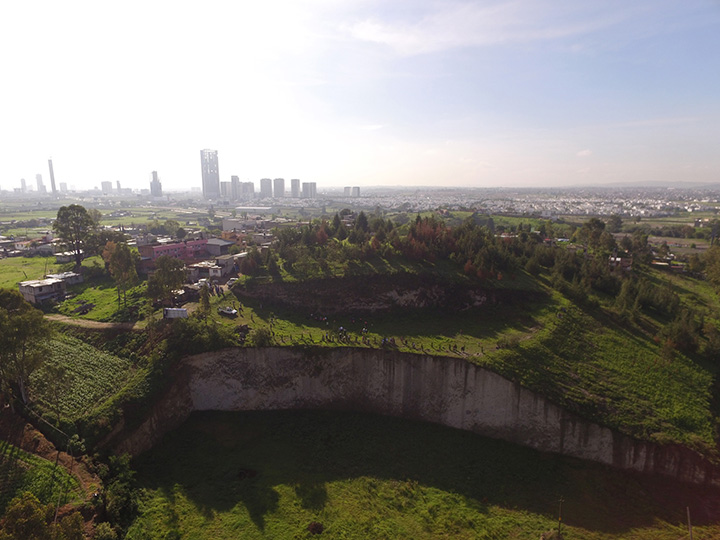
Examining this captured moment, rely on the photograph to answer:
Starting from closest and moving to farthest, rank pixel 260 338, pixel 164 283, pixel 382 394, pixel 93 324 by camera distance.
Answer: pixel 382 394
pixel 260 338
pixel 93 324
pixel 164 283

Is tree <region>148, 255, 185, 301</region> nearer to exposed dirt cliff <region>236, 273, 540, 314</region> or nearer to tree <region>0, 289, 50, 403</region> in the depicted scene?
exposed dirt cliff <region>236, 273, 540, 314</region>

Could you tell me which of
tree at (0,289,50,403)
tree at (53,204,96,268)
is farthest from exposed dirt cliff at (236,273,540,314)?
A: tree at (53,204,96,268)

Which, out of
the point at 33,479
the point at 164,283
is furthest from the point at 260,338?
the point at 33,479

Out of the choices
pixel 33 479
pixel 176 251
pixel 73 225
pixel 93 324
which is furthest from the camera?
pixel 176 251

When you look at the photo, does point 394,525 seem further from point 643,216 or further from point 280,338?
point 643,216

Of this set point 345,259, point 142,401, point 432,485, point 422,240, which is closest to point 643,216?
point 422,240

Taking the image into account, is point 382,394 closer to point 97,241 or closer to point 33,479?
point 33,479
